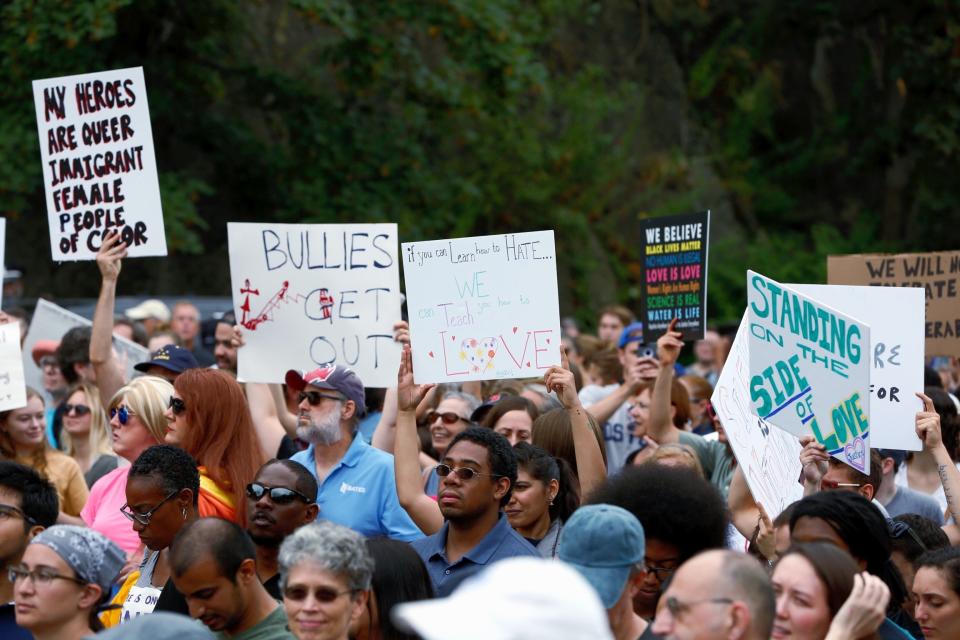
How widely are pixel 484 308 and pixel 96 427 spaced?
2429mm

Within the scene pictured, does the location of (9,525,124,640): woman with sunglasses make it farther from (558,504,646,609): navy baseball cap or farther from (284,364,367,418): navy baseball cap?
(284,364,367,418): navy baseball cap

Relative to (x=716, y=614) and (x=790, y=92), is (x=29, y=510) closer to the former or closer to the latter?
(x=716, y=614)

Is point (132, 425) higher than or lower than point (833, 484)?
higher

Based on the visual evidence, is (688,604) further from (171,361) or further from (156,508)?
(171,361)

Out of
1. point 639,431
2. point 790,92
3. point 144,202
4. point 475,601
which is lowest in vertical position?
point 639,431

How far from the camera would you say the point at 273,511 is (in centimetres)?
534

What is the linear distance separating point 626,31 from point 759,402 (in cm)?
2142

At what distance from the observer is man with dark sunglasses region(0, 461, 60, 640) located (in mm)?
5039

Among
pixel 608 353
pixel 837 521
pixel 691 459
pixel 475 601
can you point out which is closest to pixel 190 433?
pixel 691 459

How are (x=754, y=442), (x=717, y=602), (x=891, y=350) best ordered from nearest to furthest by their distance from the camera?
(x=717, y=602) < (x=754, y=442) < (x=891, y=350)

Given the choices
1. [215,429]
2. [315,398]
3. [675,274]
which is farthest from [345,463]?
[675,274]

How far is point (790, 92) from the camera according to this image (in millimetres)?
28344

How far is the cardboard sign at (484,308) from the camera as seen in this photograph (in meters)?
6.88

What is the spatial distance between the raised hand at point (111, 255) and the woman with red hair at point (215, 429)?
1.77 metres
